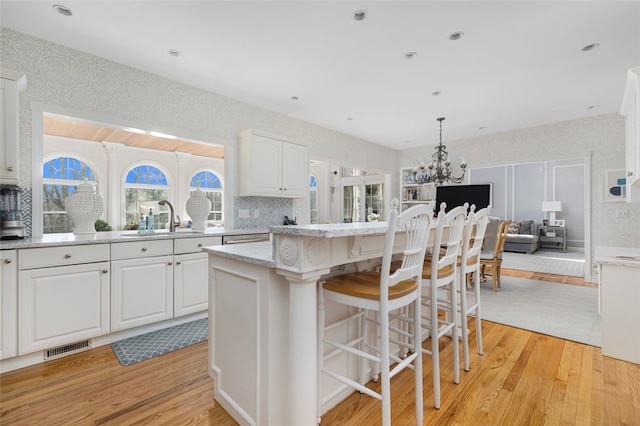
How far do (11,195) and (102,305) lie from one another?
1163 mm

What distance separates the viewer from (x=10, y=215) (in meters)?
2.28

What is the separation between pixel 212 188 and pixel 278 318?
7666 mm

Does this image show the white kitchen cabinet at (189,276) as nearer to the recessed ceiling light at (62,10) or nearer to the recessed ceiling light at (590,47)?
the recessed ceiling light at (62,10)

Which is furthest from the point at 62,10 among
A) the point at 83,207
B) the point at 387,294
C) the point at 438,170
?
the point at 438,170

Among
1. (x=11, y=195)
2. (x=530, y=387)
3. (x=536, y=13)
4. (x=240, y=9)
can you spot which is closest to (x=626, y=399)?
(x=530, y=387)

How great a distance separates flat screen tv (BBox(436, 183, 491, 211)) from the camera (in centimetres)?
569

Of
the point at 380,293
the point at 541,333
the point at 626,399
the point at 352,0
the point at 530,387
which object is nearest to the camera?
the point at 380,293

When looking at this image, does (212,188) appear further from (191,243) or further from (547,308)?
(547,308)

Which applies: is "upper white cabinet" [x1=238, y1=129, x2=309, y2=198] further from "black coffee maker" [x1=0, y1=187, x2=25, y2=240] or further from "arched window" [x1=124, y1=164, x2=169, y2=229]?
"arched window" [x1=124, y1=164, x2=169, y2=229]

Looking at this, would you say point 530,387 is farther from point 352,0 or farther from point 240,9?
point 240,9

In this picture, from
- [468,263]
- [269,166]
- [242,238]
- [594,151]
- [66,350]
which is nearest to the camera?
[66,350]

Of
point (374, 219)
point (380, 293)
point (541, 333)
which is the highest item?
point (374, 219)

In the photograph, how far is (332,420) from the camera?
162 centimetres

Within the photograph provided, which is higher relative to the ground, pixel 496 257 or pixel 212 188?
pixel 212 188
